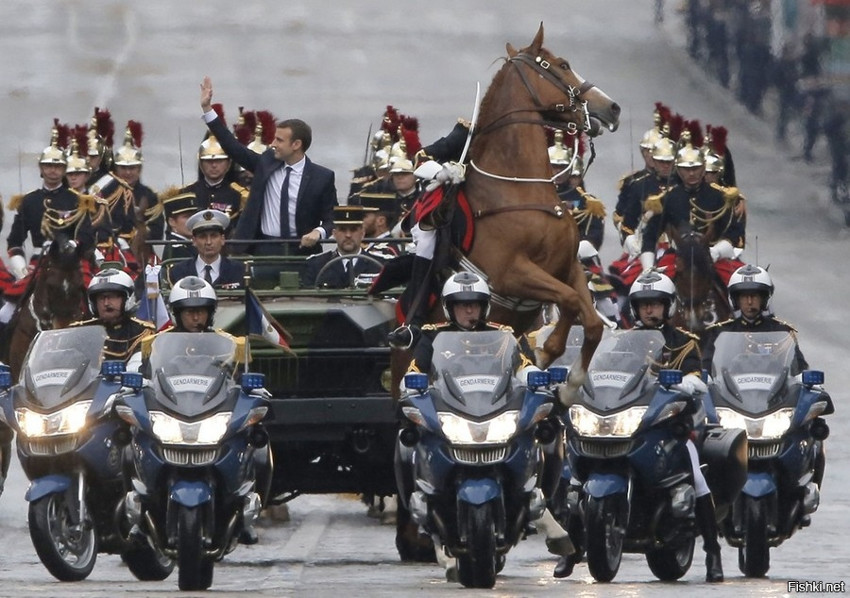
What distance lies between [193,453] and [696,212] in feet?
36.0

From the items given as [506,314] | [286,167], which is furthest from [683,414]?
[286,167]

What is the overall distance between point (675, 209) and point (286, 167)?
6.22m

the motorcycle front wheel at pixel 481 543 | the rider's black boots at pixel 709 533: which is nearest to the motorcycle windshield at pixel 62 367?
the motorcycle front wheel at pixel 481 543

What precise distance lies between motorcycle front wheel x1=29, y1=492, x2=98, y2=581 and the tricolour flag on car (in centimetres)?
199

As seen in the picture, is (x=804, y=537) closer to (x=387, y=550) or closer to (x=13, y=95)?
(x=387, y=550)

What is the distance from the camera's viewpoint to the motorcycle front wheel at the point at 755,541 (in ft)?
50.0

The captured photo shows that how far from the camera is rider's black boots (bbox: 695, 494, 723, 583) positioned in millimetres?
14906

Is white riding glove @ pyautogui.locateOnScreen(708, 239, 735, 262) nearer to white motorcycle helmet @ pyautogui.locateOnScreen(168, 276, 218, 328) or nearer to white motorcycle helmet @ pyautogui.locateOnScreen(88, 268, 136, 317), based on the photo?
white motorcycle helmet @ pyautogui.locateOnScreen(88, 268, 136, 317)

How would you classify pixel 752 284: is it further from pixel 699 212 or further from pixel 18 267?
pixel 18 267

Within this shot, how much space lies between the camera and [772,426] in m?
15.7

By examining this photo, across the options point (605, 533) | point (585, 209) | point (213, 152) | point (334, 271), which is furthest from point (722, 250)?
point (605, 533)

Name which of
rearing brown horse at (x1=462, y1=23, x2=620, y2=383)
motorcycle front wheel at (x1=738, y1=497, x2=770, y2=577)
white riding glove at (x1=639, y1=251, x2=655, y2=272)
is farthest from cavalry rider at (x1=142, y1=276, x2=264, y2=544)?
white riding glove at (x1=639, y1=251, x2=655, y2=272)

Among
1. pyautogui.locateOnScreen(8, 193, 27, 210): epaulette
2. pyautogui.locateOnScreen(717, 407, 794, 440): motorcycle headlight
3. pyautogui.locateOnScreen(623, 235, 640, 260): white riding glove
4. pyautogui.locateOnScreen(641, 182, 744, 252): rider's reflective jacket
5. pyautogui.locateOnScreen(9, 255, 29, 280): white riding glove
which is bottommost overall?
pyautogui.locateOnScreen(623, 235, 640, 260): white riding glove

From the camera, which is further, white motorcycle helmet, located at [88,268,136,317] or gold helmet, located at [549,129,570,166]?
gold helmet, located at [549,129,570,166]
